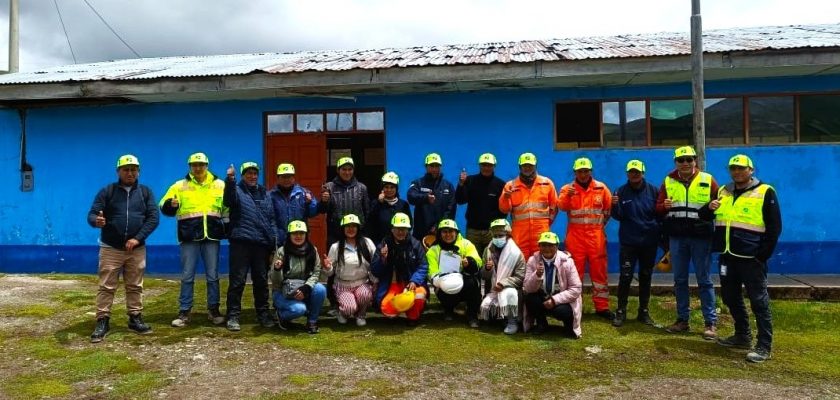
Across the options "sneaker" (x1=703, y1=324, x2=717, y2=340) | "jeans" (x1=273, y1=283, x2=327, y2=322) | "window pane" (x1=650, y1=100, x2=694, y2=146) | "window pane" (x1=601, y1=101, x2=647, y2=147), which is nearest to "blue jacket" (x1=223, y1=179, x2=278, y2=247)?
"jeans" (x1=273, y1=283, x2=327, y2=322)

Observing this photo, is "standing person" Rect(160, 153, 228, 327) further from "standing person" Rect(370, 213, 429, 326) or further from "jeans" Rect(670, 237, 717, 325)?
"jeans" Rect(670, 237, 717, 325)

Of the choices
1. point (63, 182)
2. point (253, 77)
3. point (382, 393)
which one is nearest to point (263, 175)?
point (253, 77)

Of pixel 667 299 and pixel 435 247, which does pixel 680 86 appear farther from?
pixel 435 247

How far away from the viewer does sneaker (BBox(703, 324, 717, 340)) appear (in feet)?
16.6

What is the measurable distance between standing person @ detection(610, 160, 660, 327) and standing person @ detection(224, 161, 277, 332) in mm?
3463

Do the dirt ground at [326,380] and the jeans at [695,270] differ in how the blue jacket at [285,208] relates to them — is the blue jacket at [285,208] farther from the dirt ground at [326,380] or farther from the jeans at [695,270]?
the jeans at [695,270]

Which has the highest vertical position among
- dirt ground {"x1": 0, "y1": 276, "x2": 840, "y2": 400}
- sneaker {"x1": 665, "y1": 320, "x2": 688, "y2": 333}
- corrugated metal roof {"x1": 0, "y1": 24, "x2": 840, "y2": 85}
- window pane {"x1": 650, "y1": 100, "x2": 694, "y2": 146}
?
corrugated metal roof {"x1": 0, "y1": 24, "x2": 840, "y2": 85}

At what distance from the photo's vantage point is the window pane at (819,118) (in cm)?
766

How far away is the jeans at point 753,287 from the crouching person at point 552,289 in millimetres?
1214

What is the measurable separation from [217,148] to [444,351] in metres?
5.63

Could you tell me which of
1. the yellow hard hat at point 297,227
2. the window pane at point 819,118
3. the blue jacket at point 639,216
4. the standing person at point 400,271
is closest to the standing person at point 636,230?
the blue jacket at point 639,216

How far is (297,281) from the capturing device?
5477 millimetres

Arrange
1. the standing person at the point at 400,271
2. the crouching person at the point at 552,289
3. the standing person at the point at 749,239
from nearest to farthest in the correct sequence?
the standing person at the point at 749,239, the crouching person at the point at 552,289, the standing person at the point at 400,271

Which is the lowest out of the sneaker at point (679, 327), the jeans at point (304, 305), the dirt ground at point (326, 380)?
the dirt ground at point (326, 380)
